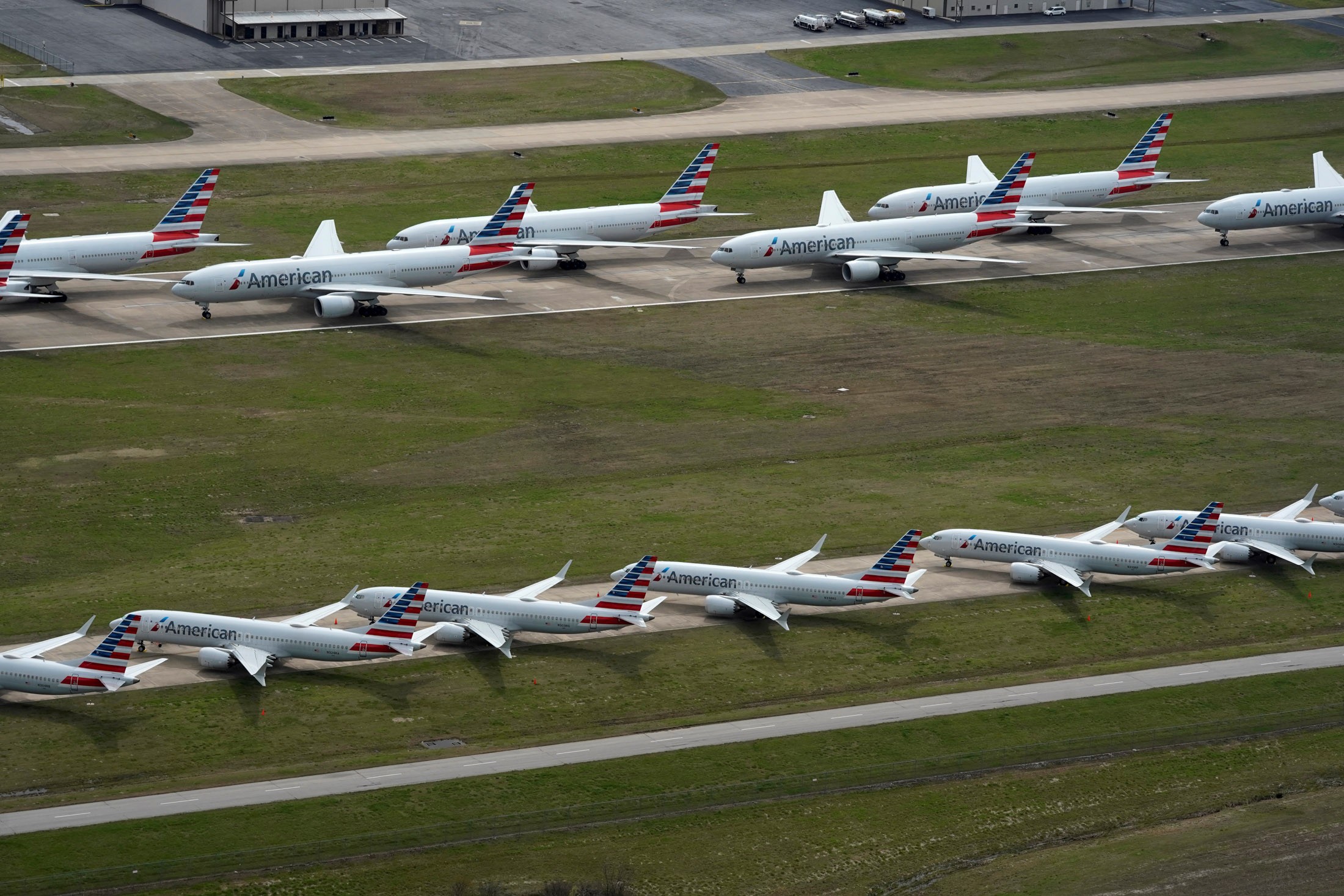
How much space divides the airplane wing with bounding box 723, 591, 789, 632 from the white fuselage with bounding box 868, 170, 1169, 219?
69224mm

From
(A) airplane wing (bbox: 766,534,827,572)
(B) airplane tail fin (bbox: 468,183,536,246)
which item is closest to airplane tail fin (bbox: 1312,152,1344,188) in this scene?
(B) airplane tail fin (bbox: 468,183,536,246)

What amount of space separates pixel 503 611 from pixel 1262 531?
142 ft

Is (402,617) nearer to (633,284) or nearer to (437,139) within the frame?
(633,284)

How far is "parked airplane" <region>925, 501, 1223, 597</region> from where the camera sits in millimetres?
108250

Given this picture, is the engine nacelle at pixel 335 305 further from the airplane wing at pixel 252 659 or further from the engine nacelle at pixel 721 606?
the airplane wing at pixel 252 659

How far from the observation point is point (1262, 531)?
112 metres

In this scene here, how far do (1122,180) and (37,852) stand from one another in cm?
11968

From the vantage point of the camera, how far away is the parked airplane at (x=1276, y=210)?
548 feet

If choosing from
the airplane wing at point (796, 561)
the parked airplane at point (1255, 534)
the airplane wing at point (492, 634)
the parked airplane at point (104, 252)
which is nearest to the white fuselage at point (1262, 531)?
the parked airplane at point (1255, 534)

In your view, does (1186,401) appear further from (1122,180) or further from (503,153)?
(503,153)

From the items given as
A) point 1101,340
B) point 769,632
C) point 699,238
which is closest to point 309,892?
point 769,632

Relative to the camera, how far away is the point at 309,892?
7862 cm

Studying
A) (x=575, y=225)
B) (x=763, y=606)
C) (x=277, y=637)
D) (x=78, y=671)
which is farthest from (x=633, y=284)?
(x=78, y=671)

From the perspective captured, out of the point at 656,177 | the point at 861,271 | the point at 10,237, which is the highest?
the point at 861,271
